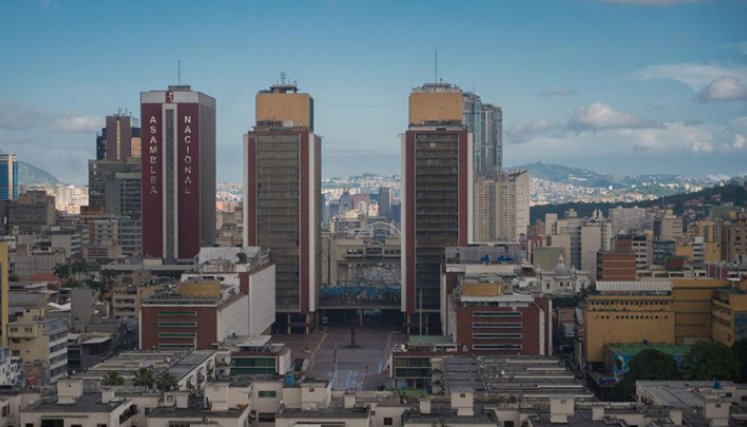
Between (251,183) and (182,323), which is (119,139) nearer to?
(251,183)

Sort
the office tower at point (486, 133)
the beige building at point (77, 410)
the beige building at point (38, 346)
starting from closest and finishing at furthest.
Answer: the beige building at point (77, 410)
the beige building at point (38, 346)
the office tower at point (486, 133)

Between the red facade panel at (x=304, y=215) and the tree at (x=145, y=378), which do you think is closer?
the tree at (x=145, y=378)

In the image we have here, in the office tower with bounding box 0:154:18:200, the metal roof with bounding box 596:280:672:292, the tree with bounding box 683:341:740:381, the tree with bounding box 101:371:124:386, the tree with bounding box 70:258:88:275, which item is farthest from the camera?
the office tower with bounding box 0:154:18:200

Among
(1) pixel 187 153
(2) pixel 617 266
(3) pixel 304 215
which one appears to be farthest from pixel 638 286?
(1) pixel 187 153

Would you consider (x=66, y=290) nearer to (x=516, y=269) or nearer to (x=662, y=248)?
(x=516, y=269)

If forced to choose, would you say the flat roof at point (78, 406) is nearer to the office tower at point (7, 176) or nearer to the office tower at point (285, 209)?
the office tower at point (285, 209)

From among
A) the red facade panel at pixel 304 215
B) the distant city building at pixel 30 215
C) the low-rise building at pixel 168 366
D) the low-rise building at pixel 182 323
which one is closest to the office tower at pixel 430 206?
the red facade panel at pixel 304 215

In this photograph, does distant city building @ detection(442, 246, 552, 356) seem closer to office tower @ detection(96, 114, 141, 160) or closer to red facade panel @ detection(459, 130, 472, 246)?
red facade panel @ detection(459, 130, 472, 246)

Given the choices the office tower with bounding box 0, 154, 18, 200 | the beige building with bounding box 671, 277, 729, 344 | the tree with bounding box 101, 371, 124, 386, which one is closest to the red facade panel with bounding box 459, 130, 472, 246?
the beige building with bounding box 671, 277, 729, 344
